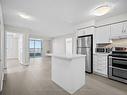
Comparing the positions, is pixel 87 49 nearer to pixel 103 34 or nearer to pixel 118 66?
pixel 103 34

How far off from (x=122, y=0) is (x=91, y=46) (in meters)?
2.30

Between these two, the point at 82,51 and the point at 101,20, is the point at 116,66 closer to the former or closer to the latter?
the point at 82,51

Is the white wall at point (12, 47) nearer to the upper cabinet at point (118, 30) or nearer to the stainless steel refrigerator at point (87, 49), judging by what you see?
the stainless steel refrigerator at point (87, 49)

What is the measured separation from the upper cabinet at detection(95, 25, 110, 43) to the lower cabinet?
0.73 m

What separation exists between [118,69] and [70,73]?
204cm

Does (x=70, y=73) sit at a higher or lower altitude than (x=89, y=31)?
lower

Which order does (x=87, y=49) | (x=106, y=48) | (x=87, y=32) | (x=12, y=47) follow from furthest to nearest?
1. (x=12, y=47)
2. (x=87, y=32)
3. (x=87, y=49)
4. (x=106, y=48)

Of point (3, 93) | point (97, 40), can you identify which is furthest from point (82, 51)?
point (3, 93)

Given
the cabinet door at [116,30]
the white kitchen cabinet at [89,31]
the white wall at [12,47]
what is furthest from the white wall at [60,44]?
the cabinet door at [116,30]

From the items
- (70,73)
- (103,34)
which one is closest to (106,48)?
(103,34)

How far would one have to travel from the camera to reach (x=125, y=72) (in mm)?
3121

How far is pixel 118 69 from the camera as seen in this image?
3324 mm

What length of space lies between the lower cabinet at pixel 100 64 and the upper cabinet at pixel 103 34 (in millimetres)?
733

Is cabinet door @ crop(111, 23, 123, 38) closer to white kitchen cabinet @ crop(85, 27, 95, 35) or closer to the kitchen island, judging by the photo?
white kitchen cabinet @ crop(85, 27, 95, 35)
